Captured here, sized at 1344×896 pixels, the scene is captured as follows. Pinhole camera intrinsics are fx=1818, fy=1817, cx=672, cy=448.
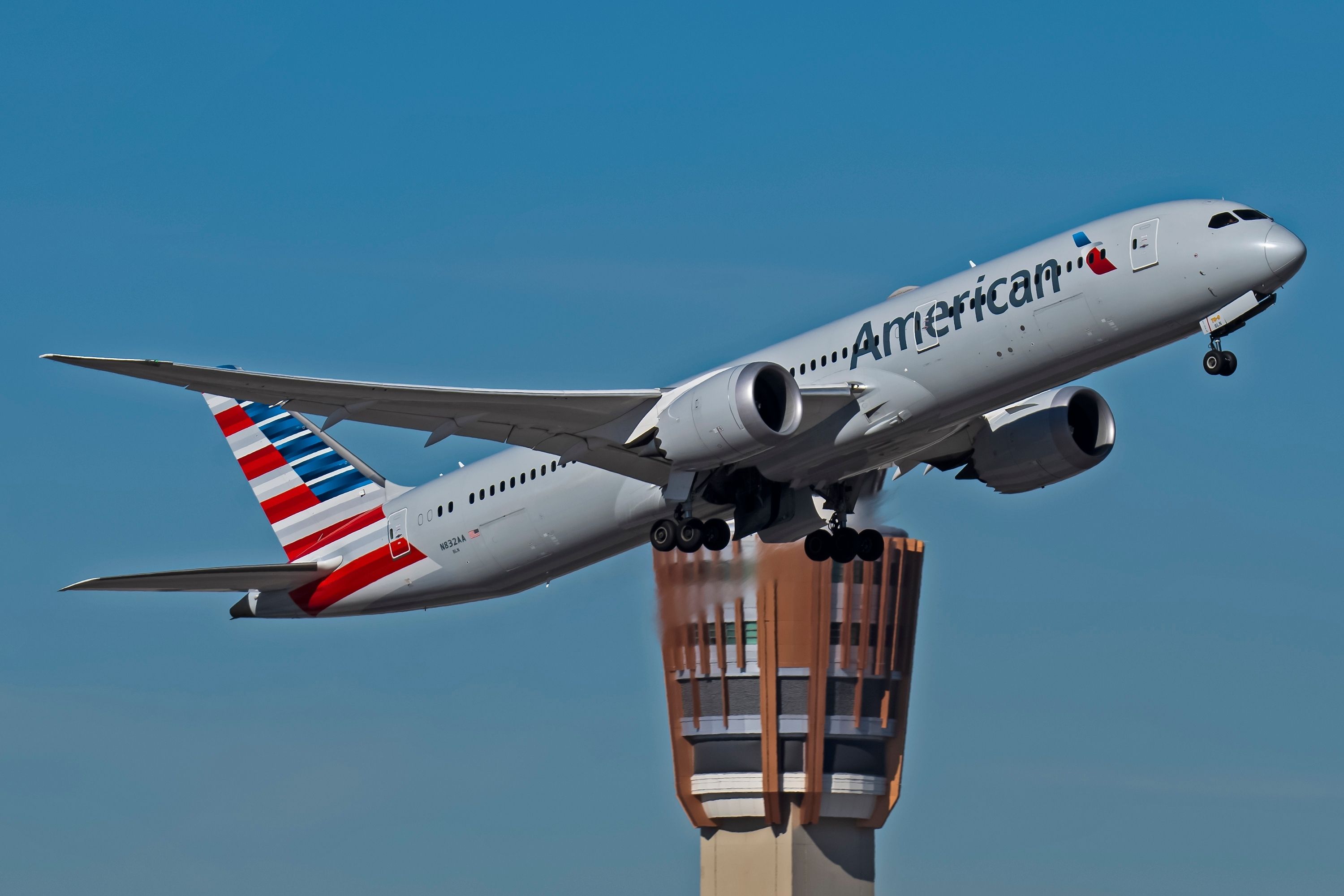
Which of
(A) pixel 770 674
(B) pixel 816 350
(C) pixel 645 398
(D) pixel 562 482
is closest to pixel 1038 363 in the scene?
(B) pixel 816 350

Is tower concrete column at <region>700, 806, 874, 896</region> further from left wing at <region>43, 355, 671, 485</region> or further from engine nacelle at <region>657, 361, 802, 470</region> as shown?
engine nacelle at <region>657, 361, 802, 470</region>

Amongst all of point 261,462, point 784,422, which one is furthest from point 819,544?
point 261,462

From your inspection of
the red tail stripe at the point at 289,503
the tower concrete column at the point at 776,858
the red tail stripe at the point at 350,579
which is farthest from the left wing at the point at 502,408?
the tower concrete column at the point at 776,858

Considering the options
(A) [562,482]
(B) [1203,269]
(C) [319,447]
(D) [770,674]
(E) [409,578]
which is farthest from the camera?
(D) [770,674]

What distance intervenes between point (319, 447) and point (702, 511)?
13.1m

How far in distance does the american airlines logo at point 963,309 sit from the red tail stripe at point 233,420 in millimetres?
19458

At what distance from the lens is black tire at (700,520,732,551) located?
37.3 metres

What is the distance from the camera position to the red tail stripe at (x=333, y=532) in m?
43.5

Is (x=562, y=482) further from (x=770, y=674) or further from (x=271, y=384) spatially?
(x=770, y=674)

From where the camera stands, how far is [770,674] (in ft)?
338

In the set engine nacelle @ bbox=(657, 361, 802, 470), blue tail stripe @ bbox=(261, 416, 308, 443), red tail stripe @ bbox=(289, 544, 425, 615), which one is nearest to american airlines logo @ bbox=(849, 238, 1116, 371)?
engine nacelle @ bbox=(657, 361, 802, 470)

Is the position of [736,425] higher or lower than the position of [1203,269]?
lower

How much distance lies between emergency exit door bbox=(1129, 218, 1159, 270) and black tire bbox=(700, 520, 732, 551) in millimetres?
10075

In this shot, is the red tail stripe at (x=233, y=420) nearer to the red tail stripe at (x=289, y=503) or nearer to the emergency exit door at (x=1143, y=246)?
the red tail stripe at (x=289, y=503)
